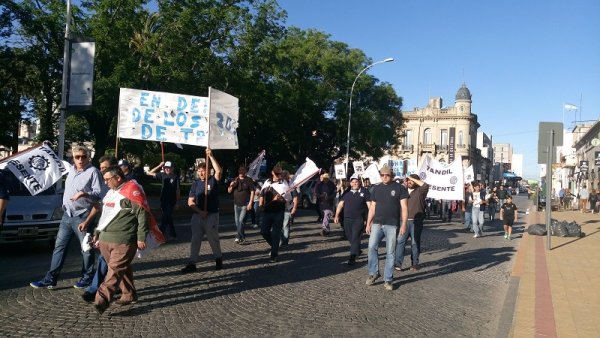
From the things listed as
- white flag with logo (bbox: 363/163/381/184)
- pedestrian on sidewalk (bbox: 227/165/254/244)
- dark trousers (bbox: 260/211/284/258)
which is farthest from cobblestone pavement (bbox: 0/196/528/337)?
white flag with logo (bbox: 363/163/381/184)

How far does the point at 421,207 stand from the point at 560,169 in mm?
68701

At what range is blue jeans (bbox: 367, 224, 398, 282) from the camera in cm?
812

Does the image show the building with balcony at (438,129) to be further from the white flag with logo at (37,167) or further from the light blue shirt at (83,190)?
the light blue shirt at (83,190)

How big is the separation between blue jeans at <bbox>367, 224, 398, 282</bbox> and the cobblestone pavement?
0.26 meters

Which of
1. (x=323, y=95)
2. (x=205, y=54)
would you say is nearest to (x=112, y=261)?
(x=205, y=54)

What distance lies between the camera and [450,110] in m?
93.8

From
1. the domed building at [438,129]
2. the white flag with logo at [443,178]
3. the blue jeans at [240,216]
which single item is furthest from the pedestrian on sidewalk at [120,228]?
the domed building at [438,129]

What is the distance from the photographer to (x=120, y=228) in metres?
5.90

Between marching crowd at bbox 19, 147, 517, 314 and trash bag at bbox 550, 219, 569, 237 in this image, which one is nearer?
marching crowd at bbox 19, 147, 517, 314

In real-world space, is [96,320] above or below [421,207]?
below

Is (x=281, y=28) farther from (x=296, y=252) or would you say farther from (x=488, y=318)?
(x=488, y=318)

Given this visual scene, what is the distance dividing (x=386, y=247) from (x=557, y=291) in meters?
2.84

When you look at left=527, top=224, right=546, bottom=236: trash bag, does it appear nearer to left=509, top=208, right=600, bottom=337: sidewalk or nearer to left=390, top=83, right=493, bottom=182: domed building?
left=509, top=208, right=600, bottom=337: sidewalk

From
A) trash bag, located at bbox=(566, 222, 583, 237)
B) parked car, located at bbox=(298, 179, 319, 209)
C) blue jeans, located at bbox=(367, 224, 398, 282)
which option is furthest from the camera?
parked car, located at bbox=(298, 179, 319, 209)
